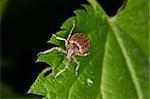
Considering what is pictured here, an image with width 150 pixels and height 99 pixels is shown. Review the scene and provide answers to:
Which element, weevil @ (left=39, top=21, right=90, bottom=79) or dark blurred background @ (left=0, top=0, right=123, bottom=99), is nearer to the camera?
weevil @ (left=39, top=21, right=90, bottom=79)

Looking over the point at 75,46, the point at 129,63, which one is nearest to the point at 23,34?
the point at 75,46

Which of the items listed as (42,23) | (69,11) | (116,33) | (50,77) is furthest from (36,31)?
(50,77)

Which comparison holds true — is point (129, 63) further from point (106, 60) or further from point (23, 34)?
point (23, 34)

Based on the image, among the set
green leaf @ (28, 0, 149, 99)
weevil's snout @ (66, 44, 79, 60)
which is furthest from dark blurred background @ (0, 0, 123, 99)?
weevil's snout @ (66, 44, 79, 60)

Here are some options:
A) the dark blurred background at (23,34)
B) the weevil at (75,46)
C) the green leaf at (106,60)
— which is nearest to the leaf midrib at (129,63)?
the green leaf at (106,60)

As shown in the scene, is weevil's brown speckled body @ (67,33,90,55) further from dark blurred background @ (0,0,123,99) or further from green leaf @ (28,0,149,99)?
dark blurred background @ (0,0,123,99)
